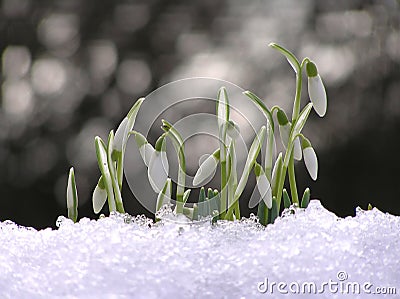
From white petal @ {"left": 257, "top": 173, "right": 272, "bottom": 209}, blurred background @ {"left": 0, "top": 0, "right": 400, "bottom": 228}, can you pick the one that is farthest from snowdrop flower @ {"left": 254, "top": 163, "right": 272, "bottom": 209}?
blurred background @ {"left": 0, "top": 0, "right": 400, "bottom": 228}

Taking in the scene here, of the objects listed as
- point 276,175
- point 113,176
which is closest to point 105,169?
point 113,176

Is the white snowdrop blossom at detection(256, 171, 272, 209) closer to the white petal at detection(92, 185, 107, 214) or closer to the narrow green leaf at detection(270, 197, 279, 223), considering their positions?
the narrow green leaf at detection(270, 197, 279, 223)

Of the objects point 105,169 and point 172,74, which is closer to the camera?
point 105,169

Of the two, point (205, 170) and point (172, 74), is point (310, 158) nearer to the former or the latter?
point (205, 170)

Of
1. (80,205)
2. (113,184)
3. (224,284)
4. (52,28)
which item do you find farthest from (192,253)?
(52,28)

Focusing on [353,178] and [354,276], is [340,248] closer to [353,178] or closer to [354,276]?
[354,276]

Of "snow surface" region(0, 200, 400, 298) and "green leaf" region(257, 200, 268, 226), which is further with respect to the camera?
"green leaf" region(257, 200, 268, 226)
